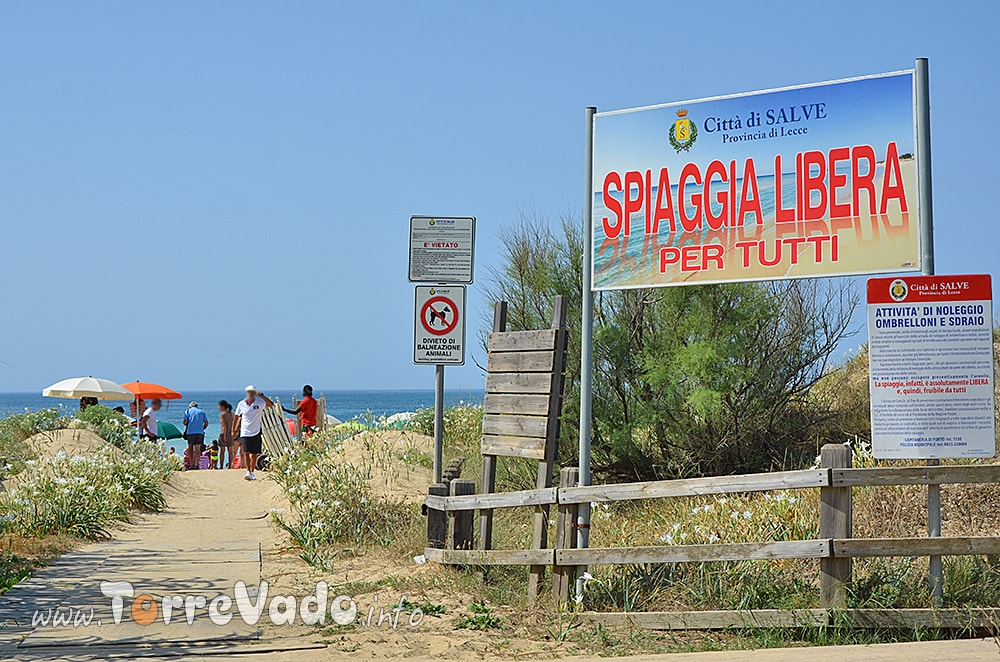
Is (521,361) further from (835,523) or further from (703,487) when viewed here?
(835,523)

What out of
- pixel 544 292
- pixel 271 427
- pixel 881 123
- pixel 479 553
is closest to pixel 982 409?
pixel 881 123

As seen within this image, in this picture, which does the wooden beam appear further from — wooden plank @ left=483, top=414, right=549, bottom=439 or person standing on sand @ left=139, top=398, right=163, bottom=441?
person standing on sand @ left=139, top=398, right=163, bottom=441

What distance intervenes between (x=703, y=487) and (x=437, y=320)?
4452mm

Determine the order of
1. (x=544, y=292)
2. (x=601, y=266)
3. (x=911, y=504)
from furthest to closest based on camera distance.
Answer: (x=544, y=292) < (x=911, y=504) < (x=601, y=266)

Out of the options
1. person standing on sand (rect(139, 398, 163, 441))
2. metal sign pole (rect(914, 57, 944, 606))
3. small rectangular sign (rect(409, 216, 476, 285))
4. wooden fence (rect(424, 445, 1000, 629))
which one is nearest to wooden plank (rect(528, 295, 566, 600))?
wooden fence (rect(424, 445, 1000, 629))

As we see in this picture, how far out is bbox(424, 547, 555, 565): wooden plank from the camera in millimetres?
7676

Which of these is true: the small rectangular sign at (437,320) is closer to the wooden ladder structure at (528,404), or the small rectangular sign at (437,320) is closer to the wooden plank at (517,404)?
the wooden ladder structure at (528,404)

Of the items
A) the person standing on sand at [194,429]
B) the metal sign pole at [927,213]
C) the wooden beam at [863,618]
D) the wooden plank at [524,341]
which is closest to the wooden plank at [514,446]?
the wooden plank at [524,341]

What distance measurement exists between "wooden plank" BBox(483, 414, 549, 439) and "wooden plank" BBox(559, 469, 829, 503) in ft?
2.84

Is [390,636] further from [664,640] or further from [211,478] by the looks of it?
[211,478]

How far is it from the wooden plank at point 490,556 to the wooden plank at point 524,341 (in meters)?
1.69

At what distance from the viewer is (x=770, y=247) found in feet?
24.2

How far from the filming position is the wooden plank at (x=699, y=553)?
21.4 feet

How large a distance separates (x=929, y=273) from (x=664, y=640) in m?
3.01
